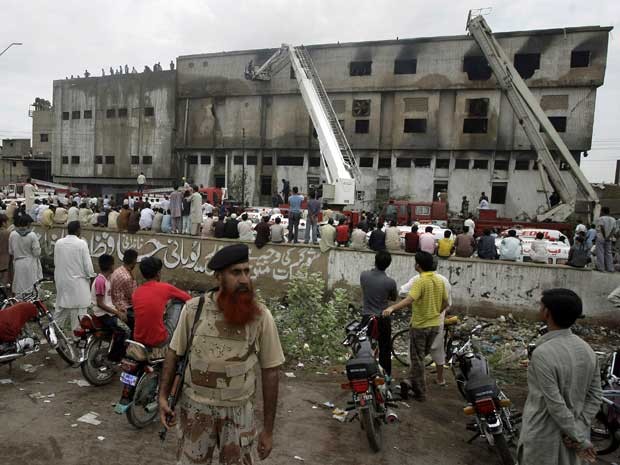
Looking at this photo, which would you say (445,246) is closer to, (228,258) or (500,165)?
(228,258)

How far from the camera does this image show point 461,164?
2983 cm

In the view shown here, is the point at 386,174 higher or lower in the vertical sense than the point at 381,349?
higher

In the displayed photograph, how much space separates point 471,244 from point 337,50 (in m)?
24.4

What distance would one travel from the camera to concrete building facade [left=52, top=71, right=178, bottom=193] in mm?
36906

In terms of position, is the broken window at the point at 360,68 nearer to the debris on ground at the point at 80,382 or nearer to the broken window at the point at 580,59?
the broken window at the point at 580,59

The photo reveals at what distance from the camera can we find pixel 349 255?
1155 cm

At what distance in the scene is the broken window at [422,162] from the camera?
99.9ft

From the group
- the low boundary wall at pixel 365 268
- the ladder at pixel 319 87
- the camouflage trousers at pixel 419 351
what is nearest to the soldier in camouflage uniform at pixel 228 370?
the camouflage trousers at pixel 419 351

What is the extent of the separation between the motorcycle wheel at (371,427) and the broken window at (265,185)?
3059 centimetres

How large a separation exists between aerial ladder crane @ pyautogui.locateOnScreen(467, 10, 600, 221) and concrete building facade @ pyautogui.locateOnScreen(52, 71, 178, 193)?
24.3 m

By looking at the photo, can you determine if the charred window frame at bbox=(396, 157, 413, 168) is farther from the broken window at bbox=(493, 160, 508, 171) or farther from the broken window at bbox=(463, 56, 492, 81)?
the broken window at bbox=(463, 56, 492, 81)

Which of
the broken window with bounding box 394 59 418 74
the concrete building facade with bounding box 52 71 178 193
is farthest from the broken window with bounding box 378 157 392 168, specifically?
the concrete building facade with bounding box 52 71 178 193

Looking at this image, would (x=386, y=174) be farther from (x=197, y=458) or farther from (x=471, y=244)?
(x=197, y=458)

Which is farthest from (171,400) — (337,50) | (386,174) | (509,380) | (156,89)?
(156,89)
